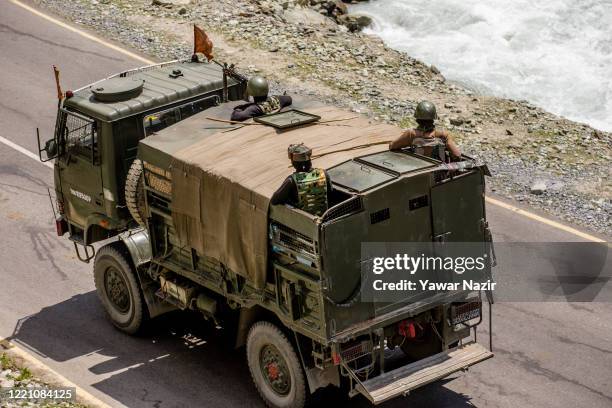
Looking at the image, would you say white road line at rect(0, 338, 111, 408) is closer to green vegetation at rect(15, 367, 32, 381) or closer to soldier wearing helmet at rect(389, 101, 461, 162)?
green vegetation at rect(15, 367, 32, 381)

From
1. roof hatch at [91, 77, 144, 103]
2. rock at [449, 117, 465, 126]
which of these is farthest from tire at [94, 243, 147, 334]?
rock at [449, 117, 465, 126]

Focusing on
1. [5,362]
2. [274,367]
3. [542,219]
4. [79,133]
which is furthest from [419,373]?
[542,219]

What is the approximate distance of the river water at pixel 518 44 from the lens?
79.8 feet

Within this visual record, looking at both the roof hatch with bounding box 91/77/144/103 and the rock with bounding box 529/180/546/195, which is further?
the rock with bounding box 529/180/546/195

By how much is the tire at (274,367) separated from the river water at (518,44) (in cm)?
1344

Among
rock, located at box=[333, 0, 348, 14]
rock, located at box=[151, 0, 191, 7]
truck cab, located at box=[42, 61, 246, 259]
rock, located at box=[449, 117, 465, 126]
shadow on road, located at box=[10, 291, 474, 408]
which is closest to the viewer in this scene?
shadow on road, located at box=[10, 291, 474, 408]

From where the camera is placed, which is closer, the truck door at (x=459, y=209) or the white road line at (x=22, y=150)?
the truck door at (x=459, y=209)

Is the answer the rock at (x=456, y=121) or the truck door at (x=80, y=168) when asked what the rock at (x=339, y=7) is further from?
the truck door at (x=80, y=168)

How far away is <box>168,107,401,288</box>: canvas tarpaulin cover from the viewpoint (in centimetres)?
1091

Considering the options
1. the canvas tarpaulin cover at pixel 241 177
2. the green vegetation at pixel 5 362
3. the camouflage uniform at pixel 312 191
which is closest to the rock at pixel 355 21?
the canvas tarpaulin cover at pixel 241 177

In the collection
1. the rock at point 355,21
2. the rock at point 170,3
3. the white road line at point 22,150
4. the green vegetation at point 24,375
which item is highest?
the rock at point 170,3

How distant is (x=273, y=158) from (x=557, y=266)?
563cm

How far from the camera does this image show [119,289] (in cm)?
1363

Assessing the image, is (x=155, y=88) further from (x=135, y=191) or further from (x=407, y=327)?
(x=407, y=327)
